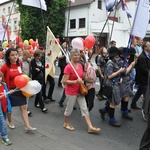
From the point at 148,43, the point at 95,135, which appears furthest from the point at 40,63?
the point at 148,43

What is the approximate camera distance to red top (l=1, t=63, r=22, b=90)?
12.2 ft

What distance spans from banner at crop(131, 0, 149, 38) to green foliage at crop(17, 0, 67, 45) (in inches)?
968

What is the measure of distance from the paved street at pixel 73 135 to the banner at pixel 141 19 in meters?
1.98

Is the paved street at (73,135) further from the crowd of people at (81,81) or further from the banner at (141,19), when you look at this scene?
the banner at (141,19)

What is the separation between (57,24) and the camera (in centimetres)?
2970

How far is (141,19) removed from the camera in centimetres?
409

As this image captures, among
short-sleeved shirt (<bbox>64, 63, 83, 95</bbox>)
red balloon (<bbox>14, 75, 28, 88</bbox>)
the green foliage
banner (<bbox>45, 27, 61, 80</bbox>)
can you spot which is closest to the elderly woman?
short-sleeved shirt (<bbox>64, 63, 83, 95</bbox>)

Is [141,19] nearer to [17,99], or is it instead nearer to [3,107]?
[17,99]

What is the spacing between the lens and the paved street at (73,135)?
11.2 ft

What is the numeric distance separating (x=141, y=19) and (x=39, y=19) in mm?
26231

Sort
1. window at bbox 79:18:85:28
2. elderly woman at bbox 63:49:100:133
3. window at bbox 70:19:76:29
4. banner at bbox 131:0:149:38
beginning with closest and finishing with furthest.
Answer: elderly woman at bbox 63:49:100:133
banner at bbox 131:0:149:38
window at bbox 79:18:85:28
window at bbox 70:19:76:29

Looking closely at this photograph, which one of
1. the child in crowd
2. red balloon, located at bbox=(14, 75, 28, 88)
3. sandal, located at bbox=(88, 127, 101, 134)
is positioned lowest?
sandal, located at bbox=(88, 127, 101, 134)

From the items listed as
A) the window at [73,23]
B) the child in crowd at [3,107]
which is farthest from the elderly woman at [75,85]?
the window at [73,23]

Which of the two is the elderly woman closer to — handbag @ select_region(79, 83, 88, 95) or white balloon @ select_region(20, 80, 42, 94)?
handbag @ select_region(79, 83, 88, 95)
